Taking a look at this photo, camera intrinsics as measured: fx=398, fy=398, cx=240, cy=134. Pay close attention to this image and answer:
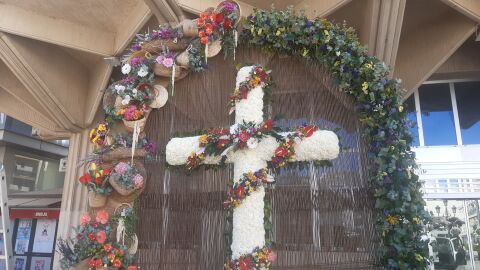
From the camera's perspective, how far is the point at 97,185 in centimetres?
364

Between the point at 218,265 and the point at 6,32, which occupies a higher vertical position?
the point at 6,32

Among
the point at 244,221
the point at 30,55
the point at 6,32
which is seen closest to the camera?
the point at 244,221

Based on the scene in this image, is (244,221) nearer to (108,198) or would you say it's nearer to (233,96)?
(233,96)

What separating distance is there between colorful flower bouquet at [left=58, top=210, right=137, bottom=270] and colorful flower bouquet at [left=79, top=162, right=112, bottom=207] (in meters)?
0.12

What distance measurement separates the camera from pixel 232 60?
384 cm

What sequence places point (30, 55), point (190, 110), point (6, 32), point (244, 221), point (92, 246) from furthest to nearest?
1. point (30, 55)
2. point (6, 32)
3. point (190, 110)
4. point (92, 246)
5. point (244, 221)

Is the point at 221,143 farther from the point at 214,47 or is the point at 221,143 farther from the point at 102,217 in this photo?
the point at 102,217

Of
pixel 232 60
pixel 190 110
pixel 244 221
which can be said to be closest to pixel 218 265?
pixel 244 221

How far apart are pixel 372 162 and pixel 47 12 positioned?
593 centimetres

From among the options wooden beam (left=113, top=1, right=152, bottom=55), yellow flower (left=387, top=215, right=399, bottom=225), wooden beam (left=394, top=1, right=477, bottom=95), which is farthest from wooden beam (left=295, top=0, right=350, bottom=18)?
Answer: yellow flower (left=387, top=215, right=399, bottom=225)

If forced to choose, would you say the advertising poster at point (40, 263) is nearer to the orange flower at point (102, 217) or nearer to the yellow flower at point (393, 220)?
the orange flower at point (102, 217)

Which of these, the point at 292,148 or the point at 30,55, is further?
the point at 30,55

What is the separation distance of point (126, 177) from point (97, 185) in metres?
0.31

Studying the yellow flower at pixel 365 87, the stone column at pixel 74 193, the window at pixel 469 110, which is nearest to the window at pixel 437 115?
the window at pixel 469 110
